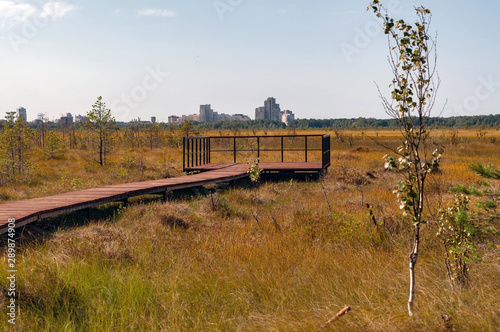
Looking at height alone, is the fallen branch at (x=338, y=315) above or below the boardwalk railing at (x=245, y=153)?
below

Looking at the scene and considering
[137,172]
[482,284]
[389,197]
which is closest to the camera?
[482,284]

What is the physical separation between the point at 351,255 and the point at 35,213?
4475mm

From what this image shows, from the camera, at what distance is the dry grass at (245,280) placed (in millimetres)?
3396

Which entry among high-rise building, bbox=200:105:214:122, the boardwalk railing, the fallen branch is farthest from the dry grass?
high-rise building, bbox=200:105:214:122

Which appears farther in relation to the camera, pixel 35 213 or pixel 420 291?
pixel 35 213

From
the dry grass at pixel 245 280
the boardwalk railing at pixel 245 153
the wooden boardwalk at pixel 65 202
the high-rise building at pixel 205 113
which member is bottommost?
the dry grass at pixel 245 280

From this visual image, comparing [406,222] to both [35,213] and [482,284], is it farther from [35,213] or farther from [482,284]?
[35,213]

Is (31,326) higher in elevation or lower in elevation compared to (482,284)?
lower

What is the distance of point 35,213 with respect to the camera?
21.0 feet

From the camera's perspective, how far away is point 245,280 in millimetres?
4203

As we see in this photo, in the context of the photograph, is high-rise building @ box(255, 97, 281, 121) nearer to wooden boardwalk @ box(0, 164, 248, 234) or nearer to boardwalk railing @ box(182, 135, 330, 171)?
boardwalk railing @ box(182, 135, 330, 171)

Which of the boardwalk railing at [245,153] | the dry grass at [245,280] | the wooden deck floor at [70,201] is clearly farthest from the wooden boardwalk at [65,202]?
the boardwalk railing at [245,153]

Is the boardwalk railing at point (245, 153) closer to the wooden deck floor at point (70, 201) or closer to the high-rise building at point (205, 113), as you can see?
the wooden deck floor at point (70, 201)

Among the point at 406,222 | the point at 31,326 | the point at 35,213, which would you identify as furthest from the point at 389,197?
the point at 31,326
